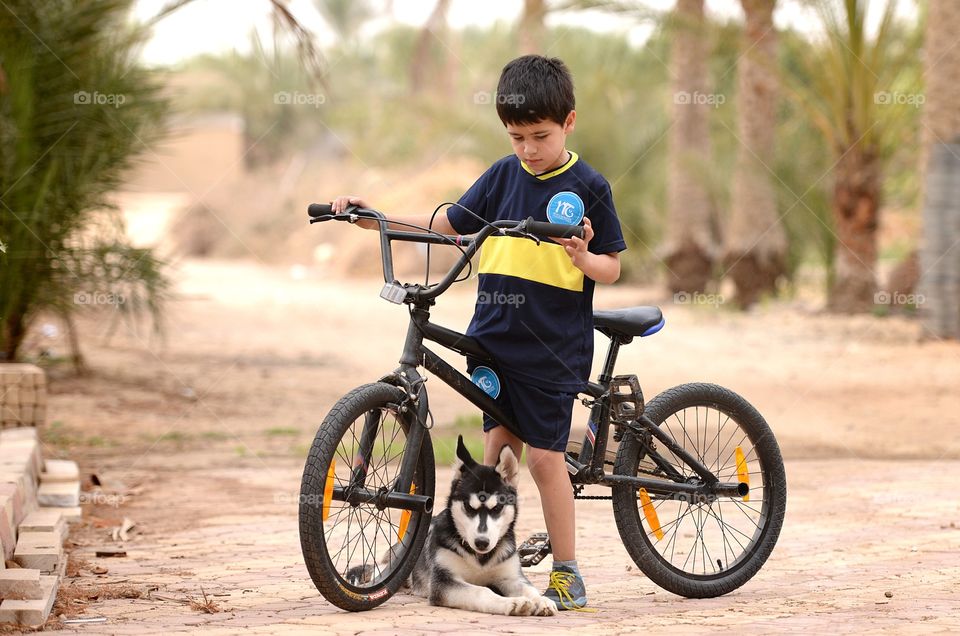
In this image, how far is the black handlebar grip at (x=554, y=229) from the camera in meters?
3.67

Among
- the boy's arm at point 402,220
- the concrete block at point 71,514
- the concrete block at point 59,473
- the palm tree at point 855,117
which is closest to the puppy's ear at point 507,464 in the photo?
the boy's arm at point 402,220

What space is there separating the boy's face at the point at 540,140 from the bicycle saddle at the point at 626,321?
0.61 metres

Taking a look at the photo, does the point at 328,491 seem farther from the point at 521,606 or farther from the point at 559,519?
the point at 559,519

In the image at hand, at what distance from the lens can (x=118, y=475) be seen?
7.09 m

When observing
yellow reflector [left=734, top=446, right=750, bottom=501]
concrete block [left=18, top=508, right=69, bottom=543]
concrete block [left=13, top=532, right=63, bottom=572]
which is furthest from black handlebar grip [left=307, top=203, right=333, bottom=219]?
concrete block [left=18, top=508, right=69, bottom=543]

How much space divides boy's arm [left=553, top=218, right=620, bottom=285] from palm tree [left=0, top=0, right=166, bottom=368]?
5474mm

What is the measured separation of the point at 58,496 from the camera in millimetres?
5922

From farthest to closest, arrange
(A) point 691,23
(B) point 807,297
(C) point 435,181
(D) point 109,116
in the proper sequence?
1. (C) point 435,181
2. (B) point 807,297
3. (A) point 691,23
4. (D) point 109,116

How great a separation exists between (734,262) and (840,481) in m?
9.94

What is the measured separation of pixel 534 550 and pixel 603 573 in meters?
0.53

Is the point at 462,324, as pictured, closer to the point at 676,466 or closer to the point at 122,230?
the point at 122,230

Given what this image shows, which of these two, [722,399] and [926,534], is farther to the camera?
[926,534]

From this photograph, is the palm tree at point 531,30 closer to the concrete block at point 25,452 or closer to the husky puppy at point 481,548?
the concrete block at point 25,452

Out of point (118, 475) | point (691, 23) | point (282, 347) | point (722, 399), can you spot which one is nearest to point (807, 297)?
point (691, 23)
